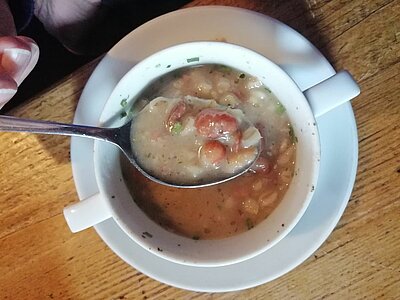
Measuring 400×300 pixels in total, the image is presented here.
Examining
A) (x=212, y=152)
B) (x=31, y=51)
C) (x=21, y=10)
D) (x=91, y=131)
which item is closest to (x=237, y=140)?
(x=212, y=152)

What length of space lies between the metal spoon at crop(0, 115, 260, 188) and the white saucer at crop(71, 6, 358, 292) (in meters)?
0.10

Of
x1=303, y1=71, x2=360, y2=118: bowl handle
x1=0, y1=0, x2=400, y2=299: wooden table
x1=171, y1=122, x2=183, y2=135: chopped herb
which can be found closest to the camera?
x1=303, y1=71, x2=360, y2=118: bowl handle

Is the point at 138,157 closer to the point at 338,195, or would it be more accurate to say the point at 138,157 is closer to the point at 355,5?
the point at 338,195

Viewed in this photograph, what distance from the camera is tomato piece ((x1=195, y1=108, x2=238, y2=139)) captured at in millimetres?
1280

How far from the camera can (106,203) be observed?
4.16 ft

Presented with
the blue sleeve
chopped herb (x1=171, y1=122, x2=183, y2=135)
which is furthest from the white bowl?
the blue sleeve

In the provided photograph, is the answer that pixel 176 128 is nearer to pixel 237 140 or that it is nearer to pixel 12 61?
pixel 237 140

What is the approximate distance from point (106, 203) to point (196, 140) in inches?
7.8

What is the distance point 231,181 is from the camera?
1.36 metres

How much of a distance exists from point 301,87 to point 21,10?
62 centimetres

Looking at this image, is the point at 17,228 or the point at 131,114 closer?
the point at 131,114

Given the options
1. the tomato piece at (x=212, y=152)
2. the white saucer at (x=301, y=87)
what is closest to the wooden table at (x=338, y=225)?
the white saucer at (x=301, y=87)

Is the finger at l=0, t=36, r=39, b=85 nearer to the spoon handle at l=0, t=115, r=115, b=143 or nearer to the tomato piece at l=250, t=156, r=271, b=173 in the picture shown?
the spoon handle at l=0, t=115, r=115, b=143

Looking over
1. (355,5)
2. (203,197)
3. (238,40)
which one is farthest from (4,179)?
(355,5)
